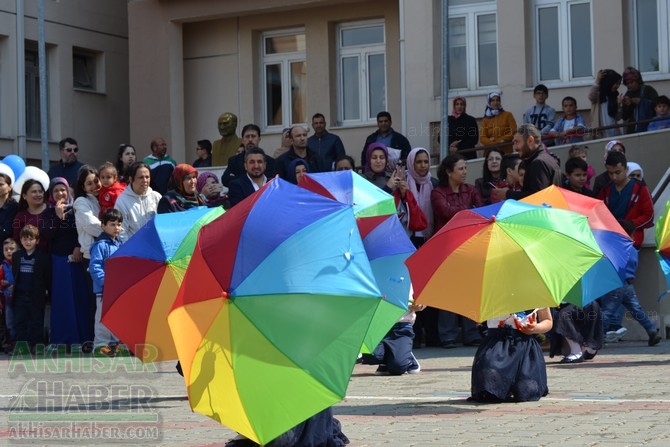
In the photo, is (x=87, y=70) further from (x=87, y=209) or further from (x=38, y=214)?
(x=87, y=209)

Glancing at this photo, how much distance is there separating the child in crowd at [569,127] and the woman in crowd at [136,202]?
25.2 feet

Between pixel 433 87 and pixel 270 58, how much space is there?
230 inches

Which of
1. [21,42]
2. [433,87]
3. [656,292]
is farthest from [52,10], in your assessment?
[656,292]

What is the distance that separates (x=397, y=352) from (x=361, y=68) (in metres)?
16.2

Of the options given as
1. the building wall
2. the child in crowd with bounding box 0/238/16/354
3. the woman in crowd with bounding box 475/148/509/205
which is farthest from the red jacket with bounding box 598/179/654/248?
the building wall

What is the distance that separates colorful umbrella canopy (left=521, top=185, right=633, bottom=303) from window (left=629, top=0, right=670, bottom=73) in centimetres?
1229

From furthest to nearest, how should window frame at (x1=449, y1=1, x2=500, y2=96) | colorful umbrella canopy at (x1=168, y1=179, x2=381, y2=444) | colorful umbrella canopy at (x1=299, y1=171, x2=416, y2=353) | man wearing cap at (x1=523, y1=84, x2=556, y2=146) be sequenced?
window frame at (x1=449, y1=1, x2=500, y2=96), man wearing cap at (x1=523, y1=84, x2=556, y2=146), colorful umbrella canopy at (x1=299, y1=171, x2=416, y2=353), colorful umbrella canopy at (x1=168, y1=179, x2=381, y2=444)

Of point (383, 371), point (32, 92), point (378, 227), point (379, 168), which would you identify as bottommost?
point (383, 371)

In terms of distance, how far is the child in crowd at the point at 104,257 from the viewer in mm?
16078

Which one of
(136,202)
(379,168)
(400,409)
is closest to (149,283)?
(400,409)

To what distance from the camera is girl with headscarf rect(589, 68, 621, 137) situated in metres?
21.9

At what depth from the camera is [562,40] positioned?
25547 millimetres

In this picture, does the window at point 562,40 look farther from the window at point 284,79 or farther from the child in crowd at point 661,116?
the window at point 284,79

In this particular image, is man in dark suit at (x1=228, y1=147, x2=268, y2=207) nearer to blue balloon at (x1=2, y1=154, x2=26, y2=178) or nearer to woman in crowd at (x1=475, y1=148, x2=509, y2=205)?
woman in crowd at (x1=475, y1=148, x2=509, y2=205)
